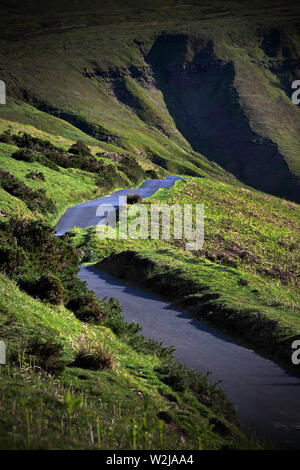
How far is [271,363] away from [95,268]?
1446 centimetres

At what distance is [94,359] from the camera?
34.0 ft

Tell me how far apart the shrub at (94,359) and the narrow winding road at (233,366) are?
3.30 meters

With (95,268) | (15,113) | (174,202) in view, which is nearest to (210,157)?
(15,113)

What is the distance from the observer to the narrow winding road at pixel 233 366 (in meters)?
10.2

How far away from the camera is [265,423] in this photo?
10.1 m

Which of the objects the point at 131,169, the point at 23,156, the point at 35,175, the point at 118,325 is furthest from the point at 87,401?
the point at 131,169

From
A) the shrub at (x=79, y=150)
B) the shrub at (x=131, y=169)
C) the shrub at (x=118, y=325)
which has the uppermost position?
the shrub at (x=79, y=150)

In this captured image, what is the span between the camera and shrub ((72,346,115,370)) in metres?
10.3
